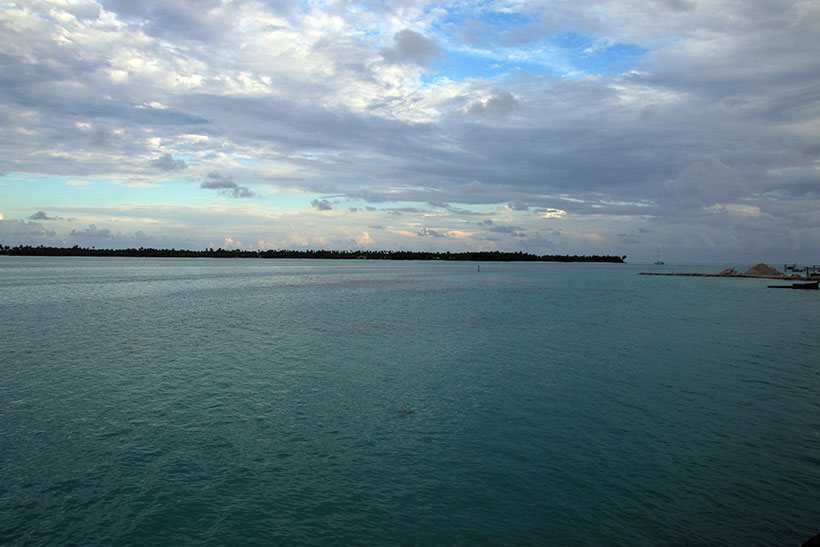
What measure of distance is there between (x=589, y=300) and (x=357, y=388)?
52187mm

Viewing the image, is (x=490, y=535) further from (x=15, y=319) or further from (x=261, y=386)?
(x=15, y=319)

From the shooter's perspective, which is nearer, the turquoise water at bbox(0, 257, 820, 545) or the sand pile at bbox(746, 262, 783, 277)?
the turquoise water at bbox(0, 257, 820, 545)

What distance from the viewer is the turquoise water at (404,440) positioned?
35.8ft

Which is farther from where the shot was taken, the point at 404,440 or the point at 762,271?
the point at 762,271

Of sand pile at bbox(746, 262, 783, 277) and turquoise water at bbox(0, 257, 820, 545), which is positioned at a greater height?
sand pile at bbox(746, 262, 783, 277)

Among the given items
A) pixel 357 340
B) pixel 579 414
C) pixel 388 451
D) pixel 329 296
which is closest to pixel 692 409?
pixel 579 414

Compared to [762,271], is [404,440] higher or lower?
lower

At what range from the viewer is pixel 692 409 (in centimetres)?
1912

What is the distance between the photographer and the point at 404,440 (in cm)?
1565

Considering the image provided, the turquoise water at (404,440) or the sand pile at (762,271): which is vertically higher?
the sand pile at (762,271)

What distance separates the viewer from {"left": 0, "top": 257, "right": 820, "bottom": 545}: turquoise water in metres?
10.9

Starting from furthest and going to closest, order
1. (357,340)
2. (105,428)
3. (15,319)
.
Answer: (15,319), (357,340), (105,428)

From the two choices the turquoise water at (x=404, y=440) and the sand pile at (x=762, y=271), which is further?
the sand pile at (x=762, y=271)

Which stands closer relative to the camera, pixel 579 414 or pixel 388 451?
pixel 388 451
